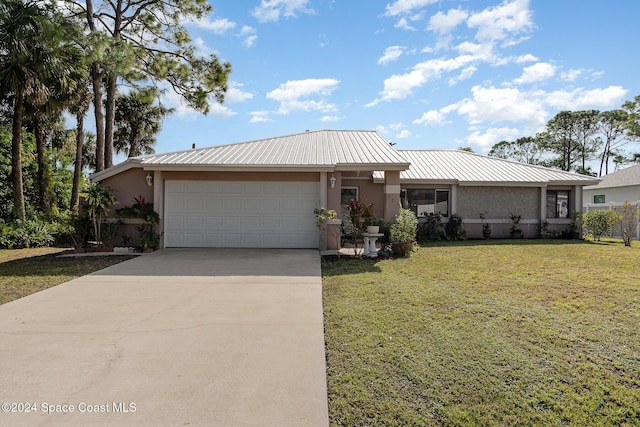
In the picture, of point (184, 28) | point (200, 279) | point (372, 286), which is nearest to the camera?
point (372, 286)

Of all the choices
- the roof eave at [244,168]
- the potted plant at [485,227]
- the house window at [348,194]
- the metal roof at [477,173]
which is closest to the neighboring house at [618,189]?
the metal roof at [477,173]

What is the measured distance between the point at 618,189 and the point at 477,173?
14727 millimetres

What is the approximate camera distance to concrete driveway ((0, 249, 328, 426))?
2.71 m

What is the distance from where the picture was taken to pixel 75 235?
10922 mm

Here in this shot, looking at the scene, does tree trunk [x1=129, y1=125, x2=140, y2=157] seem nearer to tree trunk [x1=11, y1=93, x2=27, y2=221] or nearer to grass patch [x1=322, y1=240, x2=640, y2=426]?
tree trunk [x1=11, y1=93, x2=27, y2=221]

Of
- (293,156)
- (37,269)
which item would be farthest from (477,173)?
(37,269)

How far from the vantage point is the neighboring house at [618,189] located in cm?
2111

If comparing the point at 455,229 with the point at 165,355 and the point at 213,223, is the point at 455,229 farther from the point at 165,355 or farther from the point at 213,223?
the point at 165,355

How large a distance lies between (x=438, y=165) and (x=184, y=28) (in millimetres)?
14413

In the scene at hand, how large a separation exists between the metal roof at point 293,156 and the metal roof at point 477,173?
1933 mm

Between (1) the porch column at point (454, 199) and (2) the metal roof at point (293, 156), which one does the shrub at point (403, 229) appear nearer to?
(2) the metal roof at point (293, 156)

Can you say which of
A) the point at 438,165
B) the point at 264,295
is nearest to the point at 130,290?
the point at 264,295

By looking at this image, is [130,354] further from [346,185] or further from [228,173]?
[346,185]

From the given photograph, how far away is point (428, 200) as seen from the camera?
1477 cm
